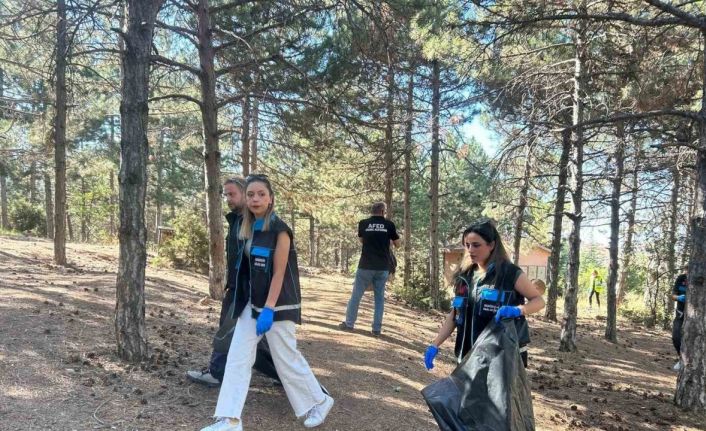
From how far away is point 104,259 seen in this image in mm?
12625

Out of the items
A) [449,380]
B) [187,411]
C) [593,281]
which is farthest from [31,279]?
[593,281]

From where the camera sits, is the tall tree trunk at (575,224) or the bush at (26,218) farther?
the bush at (26,218)

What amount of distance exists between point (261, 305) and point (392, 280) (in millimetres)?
13151

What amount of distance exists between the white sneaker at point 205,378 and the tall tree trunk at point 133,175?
0.57 meters

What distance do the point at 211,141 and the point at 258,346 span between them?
4669 millimetres

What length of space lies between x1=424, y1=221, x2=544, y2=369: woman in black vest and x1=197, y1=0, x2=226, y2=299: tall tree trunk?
5.15 meters

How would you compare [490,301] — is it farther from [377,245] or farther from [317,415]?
[377,245]

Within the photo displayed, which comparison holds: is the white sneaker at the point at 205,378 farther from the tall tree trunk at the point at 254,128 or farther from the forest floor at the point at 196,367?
the tall tree trunk at the point at 254,128

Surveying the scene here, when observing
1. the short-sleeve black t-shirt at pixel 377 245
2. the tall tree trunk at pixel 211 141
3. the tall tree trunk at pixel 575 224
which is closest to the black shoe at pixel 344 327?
the short-sleeve black t-shirt at pixel 377 245

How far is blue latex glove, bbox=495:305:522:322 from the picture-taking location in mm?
2842

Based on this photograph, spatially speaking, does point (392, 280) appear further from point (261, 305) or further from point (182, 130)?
point (261, 305)

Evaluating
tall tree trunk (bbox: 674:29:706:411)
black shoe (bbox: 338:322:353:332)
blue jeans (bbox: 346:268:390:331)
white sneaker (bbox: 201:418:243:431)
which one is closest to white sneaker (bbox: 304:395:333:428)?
white sneaker (bbox: 201:418:243:431)

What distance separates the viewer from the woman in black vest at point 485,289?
2.92m

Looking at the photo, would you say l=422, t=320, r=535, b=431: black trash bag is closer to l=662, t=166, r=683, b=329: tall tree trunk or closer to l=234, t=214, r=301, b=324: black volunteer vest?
l=234, t=214, r=301, b=324: black volunteer vest
